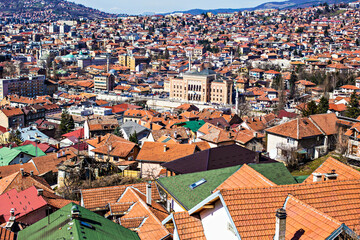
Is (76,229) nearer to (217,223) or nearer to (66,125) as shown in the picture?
(217,223)

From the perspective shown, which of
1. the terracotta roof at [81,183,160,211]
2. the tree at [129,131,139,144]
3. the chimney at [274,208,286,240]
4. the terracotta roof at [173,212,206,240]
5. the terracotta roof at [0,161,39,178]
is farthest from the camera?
the tree at [129,131,139,144]

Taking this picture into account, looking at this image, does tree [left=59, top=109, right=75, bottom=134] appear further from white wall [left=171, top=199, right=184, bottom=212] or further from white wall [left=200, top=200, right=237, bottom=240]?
white wall [left=200, top=200, right=237, bottom=240]

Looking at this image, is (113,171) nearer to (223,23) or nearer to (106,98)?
(106,98)

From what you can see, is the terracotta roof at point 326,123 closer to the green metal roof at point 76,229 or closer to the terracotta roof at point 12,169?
the terracotta roof at point 12,169

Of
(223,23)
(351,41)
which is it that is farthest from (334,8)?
(351,41)

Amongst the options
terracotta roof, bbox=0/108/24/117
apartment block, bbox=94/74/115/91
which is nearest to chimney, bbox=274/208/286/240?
terracotta roof, bbox=0/108/24/117

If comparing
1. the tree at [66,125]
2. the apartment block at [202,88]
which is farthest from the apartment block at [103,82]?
the tree at [66,125]
